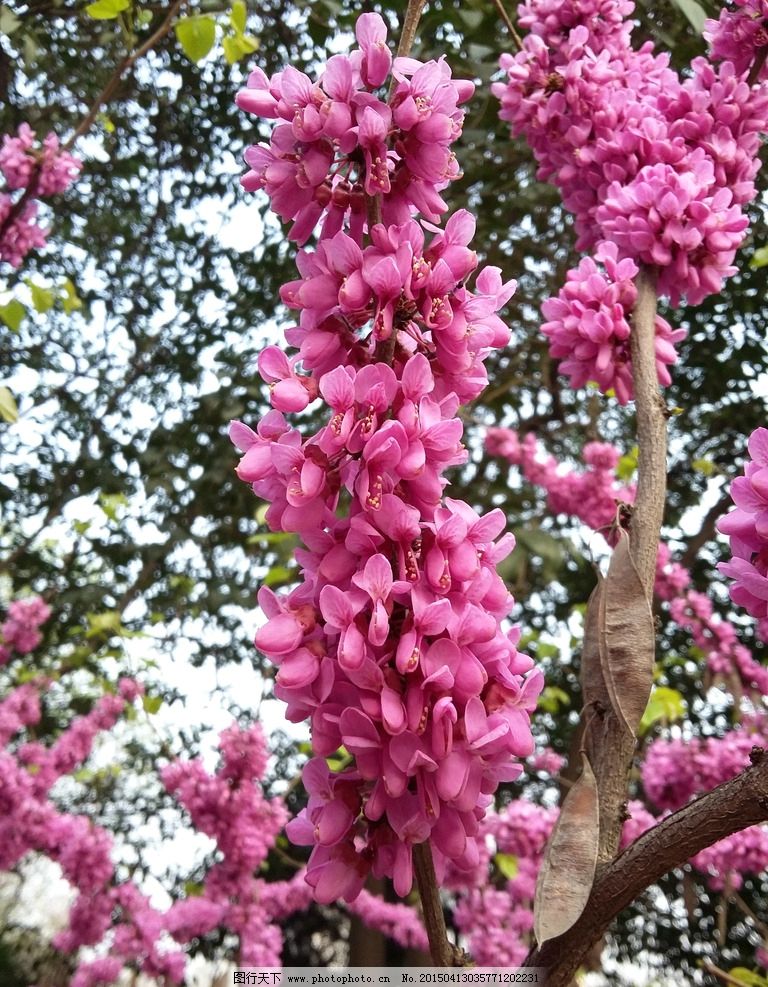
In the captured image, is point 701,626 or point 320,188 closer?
point 320,188

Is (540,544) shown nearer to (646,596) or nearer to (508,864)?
(508,864)

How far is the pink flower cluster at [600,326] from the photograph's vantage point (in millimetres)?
1153

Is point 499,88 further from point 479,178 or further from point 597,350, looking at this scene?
point 479,178

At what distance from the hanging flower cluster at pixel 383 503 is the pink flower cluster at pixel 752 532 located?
0.61 feet

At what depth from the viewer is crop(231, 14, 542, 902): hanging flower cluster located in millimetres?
636

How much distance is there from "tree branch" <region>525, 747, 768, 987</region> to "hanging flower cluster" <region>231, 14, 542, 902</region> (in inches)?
4.2

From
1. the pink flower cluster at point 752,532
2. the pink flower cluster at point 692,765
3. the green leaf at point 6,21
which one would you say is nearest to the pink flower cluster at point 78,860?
the pink flower cluster at point 692,765

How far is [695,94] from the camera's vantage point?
1.27 m

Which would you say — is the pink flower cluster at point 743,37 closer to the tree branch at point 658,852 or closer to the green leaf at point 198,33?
the tree branch at point 658,852

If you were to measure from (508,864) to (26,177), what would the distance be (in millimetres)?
2965

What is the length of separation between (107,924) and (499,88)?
3235 mm

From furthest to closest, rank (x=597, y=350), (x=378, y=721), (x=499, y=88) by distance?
(x=499, y=88) → (x=597, y=350) → (x=378, y=721)

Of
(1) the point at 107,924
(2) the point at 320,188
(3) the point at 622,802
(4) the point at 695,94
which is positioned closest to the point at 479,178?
(4) the point at 695,94

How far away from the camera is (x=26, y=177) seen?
2.62 m
